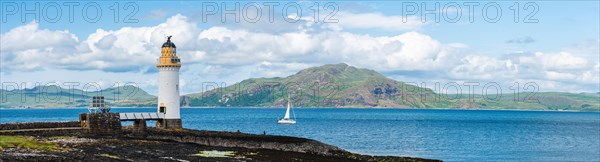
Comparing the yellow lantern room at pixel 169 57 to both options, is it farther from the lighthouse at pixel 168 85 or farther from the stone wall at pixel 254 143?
the stone wall at pixel 254 143

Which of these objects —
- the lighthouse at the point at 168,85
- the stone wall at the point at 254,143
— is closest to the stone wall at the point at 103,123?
the stone wall at the point at 254,143

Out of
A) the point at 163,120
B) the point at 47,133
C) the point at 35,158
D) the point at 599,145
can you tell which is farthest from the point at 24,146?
the point at 599,145

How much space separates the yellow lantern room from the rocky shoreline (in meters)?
10.2

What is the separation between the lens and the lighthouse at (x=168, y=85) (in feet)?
258

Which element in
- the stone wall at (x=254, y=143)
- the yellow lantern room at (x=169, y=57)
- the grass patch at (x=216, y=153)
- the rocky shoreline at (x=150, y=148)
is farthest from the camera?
the yellow lantern room at (x=169, y=57)

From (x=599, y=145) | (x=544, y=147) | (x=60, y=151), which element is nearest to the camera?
(x=60, y=151)

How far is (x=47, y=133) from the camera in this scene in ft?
192

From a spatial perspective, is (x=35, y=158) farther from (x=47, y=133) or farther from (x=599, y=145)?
(x=599, y=145)

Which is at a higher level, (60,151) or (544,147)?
(60,151)

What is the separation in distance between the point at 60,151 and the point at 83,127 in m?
26.3

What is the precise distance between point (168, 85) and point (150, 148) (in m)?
28.5

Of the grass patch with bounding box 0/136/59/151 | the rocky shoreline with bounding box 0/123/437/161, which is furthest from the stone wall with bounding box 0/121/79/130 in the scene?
the grass patch with bounding box 0/136/59/151

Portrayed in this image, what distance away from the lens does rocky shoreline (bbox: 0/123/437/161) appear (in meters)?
41.6

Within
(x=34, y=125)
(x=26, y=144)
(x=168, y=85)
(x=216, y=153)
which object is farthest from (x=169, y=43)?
(x=26, y=144)
